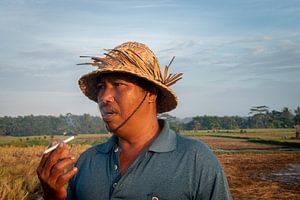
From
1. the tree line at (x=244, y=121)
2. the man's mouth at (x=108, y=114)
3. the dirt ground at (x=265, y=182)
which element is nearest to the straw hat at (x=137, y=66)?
the man's mouth at (x=108, y=114)

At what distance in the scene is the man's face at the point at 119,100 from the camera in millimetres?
1845

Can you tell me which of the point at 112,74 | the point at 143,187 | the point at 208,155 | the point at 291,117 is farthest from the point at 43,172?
the point at 291,117

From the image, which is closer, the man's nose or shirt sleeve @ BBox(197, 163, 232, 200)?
shirt sleeve @ BBox(197, 163, 232, 200)

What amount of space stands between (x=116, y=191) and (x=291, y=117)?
344 ft

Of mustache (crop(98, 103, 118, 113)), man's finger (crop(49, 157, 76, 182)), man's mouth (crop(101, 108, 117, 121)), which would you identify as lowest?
man's finger (crop(49, 157, 76, 182))

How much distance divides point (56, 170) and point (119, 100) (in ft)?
1.53

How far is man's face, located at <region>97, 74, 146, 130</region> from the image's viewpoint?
1845 mm

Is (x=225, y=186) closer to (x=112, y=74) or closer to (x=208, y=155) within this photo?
(x=208, y=155)

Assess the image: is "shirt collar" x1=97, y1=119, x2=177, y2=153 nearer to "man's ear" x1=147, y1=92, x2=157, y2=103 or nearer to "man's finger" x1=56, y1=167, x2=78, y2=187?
"man's ear" x1=147, y1=92, x2=157, y2=103

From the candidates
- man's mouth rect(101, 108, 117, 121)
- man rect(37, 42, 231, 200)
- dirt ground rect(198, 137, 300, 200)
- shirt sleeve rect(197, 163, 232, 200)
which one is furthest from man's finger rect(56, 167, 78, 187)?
dirt ground rect(198, 137, 300, 200)

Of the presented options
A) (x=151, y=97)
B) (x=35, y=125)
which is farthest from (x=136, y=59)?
(x=35, y=125)

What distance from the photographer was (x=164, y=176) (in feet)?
5.58

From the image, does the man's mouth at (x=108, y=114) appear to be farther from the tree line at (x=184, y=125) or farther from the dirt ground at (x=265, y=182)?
the tree line at (x=184, y=125)

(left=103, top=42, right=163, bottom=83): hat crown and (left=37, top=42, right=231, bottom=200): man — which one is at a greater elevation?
(left=103, top=42, right=163, bottom=83): hat crown
